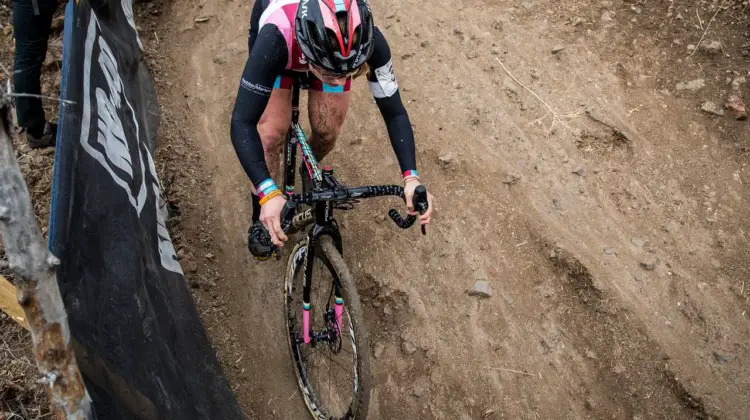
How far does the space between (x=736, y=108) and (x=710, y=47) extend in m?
0.78

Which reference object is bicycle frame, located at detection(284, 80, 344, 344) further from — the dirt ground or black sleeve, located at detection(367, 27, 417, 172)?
the dirt ground

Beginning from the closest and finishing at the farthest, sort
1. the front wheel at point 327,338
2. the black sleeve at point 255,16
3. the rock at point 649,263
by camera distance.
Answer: the front wheel at point 327,338, the black sleeve at point 255,16, the rock at point 649,263

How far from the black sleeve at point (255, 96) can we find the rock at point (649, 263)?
11.0ft

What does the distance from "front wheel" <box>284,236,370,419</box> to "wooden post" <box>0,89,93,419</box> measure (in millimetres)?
1712

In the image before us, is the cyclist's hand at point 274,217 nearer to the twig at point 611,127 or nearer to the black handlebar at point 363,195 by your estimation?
the black handlebar at point 363,195

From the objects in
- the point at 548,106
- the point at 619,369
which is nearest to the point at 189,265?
the point at 619,369

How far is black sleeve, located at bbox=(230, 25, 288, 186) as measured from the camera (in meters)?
3.40

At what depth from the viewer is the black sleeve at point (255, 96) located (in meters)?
3.40

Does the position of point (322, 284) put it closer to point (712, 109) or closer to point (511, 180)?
point (511, 180)

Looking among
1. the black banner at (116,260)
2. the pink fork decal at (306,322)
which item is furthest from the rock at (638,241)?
the black banner at (116,260)

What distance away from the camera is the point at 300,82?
4.04 m

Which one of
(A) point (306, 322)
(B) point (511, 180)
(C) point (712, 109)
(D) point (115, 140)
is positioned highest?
(D) point (115, 140)

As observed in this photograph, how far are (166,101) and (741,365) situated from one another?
6.00 m

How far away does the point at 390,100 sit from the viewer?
12.4 feet
